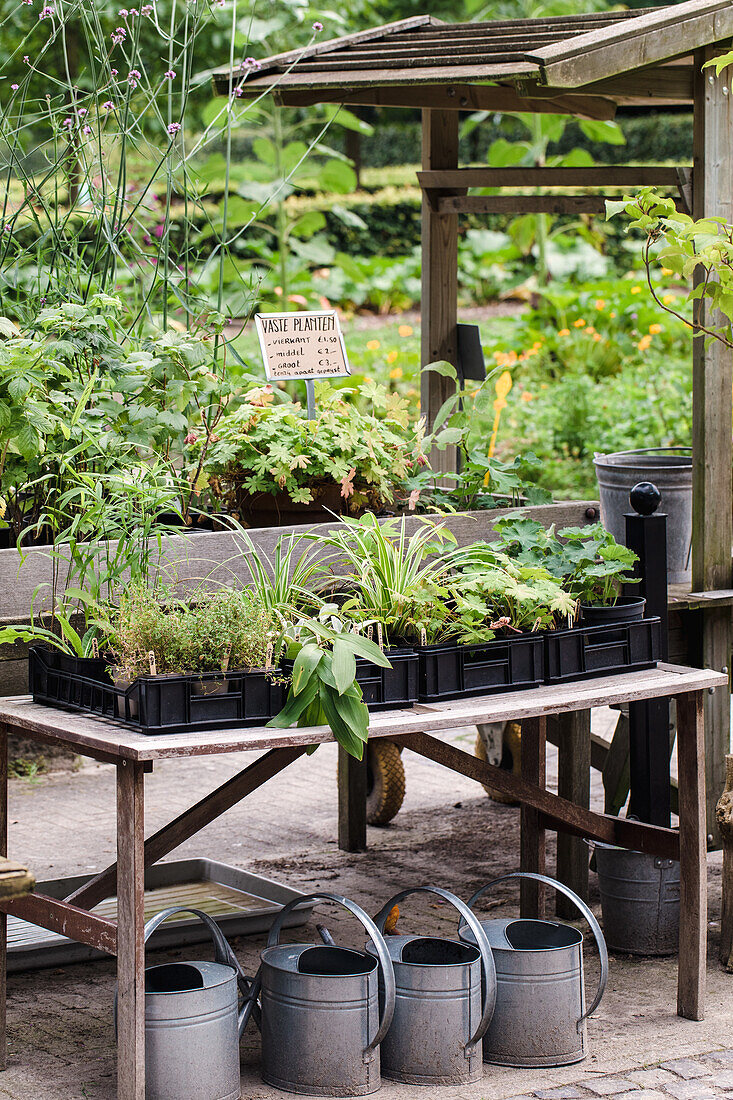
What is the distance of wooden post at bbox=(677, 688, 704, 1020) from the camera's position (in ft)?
11.3

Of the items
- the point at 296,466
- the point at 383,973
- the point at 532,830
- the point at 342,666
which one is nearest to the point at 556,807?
the point at 532,830

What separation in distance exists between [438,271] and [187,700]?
9.58 ft

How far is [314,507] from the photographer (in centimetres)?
403

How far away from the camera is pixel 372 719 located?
2.96 m

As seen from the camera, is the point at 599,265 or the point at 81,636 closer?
the point at 81,636

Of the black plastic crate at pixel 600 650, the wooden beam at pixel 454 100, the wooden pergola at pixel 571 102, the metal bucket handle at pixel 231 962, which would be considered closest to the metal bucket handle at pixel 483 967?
the metal bucket handle at pixel 231 962

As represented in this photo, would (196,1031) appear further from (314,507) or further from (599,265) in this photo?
(599,265)

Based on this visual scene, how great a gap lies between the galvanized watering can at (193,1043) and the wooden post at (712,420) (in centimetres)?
192

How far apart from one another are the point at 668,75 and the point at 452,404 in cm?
116

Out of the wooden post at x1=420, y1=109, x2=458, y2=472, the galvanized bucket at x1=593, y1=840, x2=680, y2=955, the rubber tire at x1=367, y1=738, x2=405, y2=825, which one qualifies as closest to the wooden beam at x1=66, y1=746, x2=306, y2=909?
the galvanized bucket at x1=593, y1=840, x2=680, y2=955

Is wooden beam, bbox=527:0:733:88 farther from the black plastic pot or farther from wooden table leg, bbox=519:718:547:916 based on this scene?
wooden table leg, bbox=519:718:547:916

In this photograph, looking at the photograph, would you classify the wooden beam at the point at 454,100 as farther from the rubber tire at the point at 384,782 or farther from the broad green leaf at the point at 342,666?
the broad green leaf at the point at 342,666

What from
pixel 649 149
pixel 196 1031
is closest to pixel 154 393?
pixel 196 1031

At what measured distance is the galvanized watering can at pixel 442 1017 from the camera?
123 inches
